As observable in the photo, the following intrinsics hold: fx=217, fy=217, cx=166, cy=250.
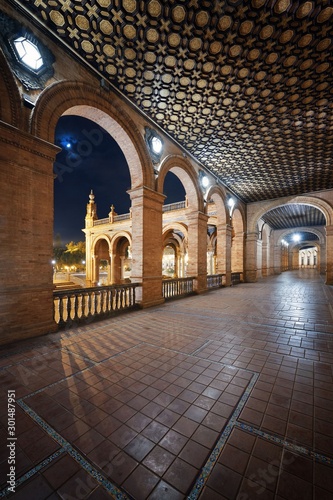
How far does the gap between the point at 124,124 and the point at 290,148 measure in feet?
24.8

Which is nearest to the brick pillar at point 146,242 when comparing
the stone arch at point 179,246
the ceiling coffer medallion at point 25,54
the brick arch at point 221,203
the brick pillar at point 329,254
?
the ceiling coffer medallion at point 25,54

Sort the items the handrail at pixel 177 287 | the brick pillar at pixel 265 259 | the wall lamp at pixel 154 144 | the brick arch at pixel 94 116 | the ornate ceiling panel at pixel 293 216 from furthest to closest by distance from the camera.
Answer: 1. the brick pillar at pixel 265 259
2. the ornate ceiling panel at pixel 293 216
3. the handrail at pixel 177 287
4. the wall lamp at pixel 154 144
5. the brick arch at pixel 94 116

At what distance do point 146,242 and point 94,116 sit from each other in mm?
4260

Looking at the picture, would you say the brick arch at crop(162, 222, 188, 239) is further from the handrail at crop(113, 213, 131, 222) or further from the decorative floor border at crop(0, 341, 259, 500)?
the decorative floor border at crop(0, 341, 259, 500)

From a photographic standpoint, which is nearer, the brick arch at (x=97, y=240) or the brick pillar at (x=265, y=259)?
the brick pillar at (x=265, y=259)

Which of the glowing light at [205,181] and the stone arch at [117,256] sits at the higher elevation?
the glowing light at [205,181]

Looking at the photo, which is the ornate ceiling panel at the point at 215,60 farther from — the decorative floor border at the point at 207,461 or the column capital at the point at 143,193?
the decorative floor border at the point at 207,461

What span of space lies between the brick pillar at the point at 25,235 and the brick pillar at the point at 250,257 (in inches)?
610

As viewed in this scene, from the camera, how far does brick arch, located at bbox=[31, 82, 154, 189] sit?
4958mm

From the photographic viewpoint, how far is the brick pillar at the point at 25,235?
170 inches

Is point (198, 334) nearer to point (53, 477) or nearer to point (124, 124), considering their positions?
point (53, 477)

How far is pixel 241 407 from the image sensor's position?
2496mm

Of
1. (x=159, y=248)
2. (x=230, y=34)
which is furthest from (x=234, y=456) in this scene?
(x=230, y=34)

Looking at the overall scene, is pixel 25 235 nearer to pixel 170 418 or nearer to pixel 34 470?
pixel 34 470
